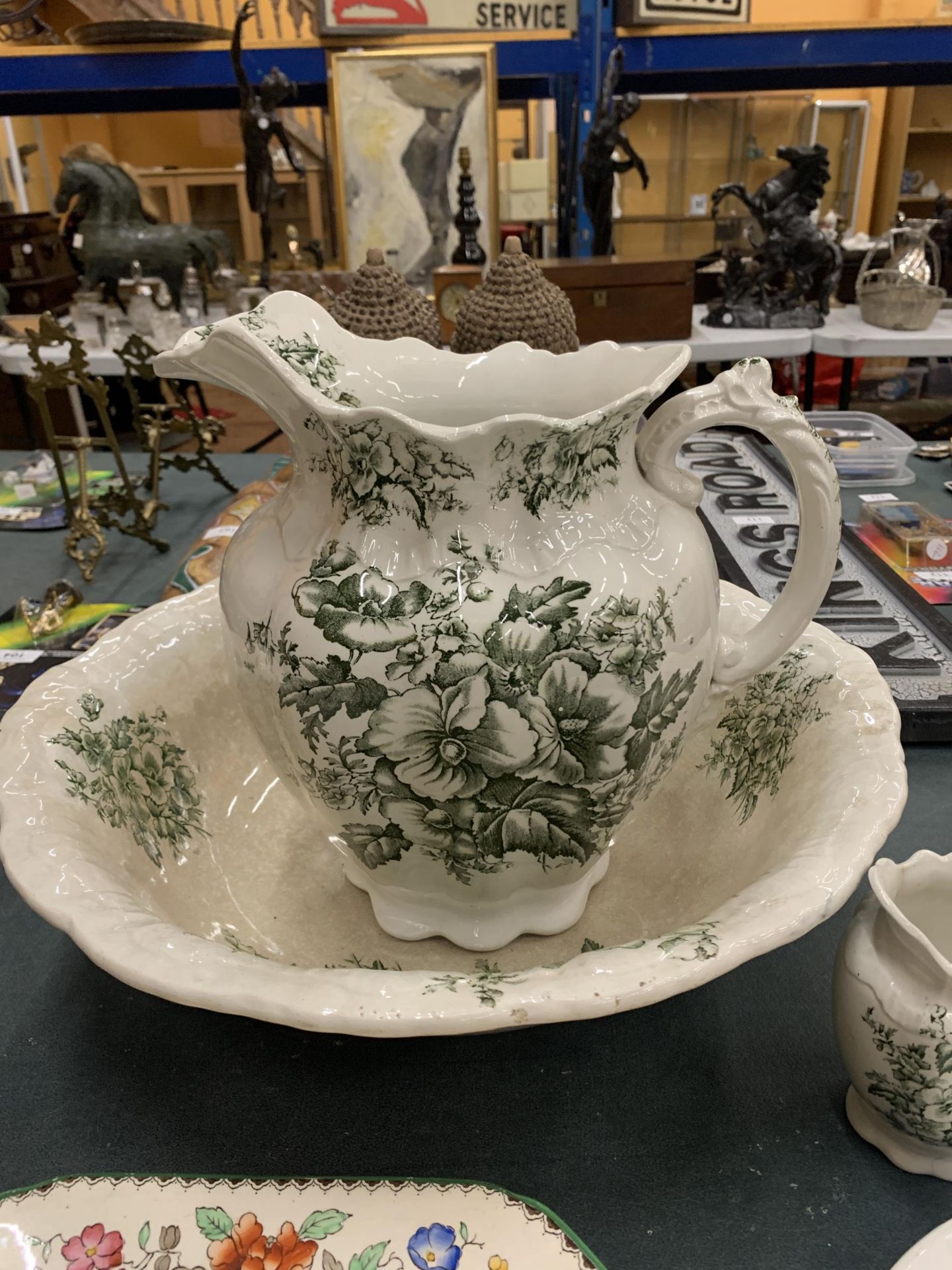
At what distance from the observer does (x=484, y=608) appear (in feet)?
2.00

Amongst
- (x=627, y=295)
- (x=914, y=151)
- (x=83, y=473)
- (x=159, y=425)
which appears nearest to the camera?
(x=83, y=473)

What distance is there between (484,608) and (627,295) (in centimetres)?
235

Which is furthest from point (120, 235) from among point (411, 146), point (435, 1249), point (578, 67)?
point (435, 1249)

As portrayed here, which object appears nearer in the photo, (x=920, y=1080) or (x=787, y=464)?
(x=920, y=1080)

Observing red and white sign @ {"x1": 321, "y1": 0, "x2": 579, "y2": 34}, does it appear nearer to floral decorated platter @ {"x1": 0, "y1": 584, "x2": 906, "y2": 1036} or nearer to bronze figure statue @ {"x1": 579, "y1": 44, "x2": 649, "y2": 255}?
bronze figure statue @ {"x1": 579, "y1": 44, "x2": 649, "y2": 255}

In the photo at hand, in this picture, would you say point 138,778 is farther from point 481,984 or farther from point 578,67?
point 578,67

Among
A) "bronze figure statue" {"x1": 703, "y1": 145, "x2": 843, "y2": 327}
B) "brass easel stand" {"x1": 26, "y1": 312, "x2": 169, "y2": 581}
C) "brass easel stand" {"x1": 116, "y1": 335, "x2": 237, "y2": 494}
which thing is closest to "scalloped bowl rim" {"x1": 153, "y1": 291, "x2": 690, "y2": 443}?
"brass easel stand" {"x1": 26, "y1": 312, "x2": 169, "y2": 581}

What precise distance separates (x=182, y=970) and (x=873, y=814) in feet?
1.54

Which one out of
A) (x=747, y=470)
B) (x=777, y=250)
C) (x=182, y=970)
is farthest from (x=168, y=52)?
(x=182, y=970)

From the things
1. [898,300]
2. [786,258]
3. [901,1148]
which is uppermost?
[786,258]

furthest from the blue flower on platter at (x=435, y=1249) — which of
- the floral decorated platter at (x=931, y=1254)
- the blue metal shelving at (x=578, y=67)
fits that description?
the blue metal shelving at (x=578, y=67)

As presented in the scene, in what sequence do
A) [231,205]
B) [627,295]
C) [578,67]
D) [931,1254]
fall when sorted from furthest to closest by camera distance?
[231,205], [578,67], [627,295], [931,1254]

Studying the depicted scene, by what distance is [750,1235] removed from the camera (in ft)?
1.97

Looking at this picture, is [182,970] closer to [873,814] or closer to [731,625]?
[873,814]
